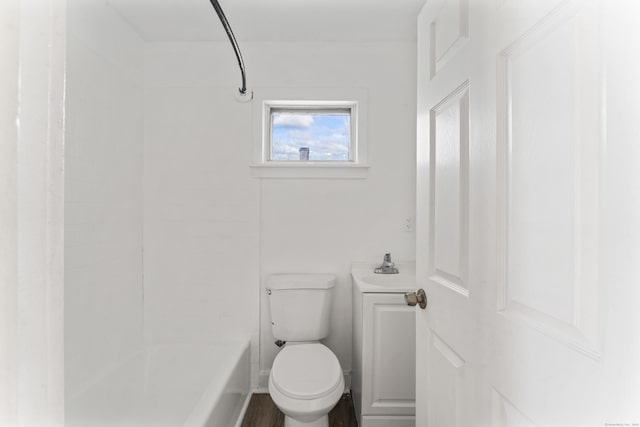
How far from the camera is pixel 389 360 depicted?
1.73 meters

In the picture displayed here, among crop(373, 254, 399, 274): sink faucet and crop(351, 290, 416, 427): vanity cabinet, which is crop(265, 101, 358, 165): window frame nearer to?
crop(373, 254, 399, 274): sink faucet

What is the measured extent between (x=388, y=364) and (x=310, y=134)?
1.52m

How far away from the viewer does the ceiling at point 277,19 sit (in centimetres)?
186

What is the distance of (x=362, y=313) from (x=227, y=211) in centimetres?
108

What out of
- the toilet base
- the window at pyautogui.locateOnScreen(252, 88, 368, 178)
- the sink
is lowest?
the toilet base

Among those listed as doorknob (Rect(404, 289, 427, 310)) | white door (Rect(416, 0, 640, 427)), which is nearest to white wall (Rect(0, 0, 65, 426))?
white door (Rect(416, 0, 640, 427))

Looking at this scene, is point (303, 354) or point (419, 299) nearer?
point (419, 299)

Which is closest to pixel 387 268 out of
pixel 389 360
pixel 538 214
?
pixel 389 360

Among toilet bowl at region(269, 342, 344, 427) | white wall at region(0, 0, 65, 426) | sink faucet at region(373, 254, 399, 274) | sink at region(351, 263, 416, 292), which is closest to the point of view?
white wall at region(0, 0, 65, 426)

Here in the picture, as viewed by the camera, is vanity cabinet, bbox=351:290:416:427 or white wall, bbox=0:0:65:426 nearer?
white wall, bbox=0:0:65:426

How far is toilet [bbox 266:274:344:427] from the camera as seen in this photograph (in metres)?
1.47

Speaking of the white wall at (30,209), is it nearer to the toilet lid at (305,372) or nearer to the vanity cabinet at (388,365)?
the toilet lid at (305,372)

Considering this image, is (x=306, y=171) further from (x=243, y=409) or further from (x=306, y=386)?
(x=243, y=409)

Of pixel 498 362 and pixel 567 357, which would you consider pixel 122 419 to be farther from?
pixel 567 357
